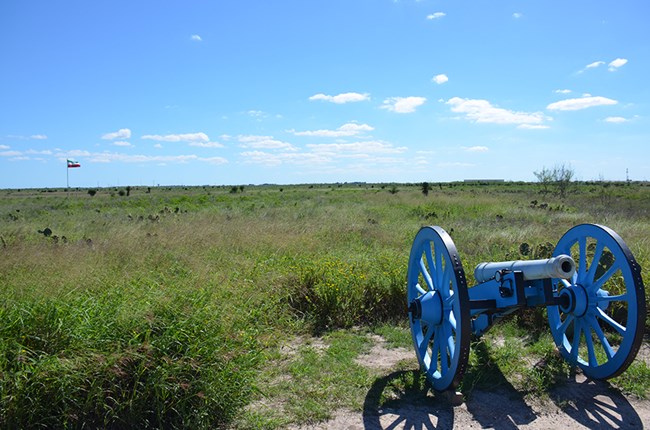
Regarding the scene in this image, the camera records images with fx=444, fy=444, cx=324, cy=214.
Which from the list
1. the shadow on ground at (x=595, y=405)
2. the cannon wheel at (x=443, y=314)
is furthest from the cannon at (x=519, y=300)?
the shadow on ground at (x=595, y=405)

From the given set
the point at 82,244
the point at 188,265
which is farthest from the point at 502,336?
the point at 82,244

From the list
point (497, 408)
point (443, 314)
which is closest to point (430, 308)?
point (443, 314)

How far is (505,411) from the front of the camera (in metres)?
3.41

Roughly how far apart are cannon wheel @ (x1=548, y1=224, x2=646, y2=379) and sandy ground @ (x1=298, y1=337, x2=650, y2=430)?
0.80ft

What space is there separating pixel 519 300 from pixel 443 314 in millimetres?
585

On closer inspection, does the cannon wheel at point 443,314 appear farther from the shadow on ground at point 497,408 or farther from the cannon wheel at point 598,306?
the cannon wheel at point 598,306

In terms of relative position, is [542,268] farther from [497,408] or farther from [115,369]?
[115,369]

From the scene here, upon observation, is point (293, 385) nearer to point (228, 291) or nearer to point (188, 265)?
point (228, 291)

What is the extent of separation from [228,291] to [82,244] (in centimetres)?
430

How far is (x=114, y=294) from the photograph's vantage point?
4.36 metres

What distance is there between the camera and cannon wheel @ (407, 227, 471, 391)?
10.00ft

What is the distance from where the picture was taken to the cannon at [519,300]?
126 inches

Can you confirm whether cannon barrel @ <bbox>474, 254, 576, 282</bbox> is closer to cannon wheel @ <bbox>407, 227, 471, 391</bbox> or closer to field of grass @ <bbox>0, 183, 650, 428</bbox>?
cannon wheel @ <bbox>407, 227, 471, 391</bbox>

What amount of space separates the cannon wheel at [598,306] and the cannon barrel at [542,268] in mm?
458
